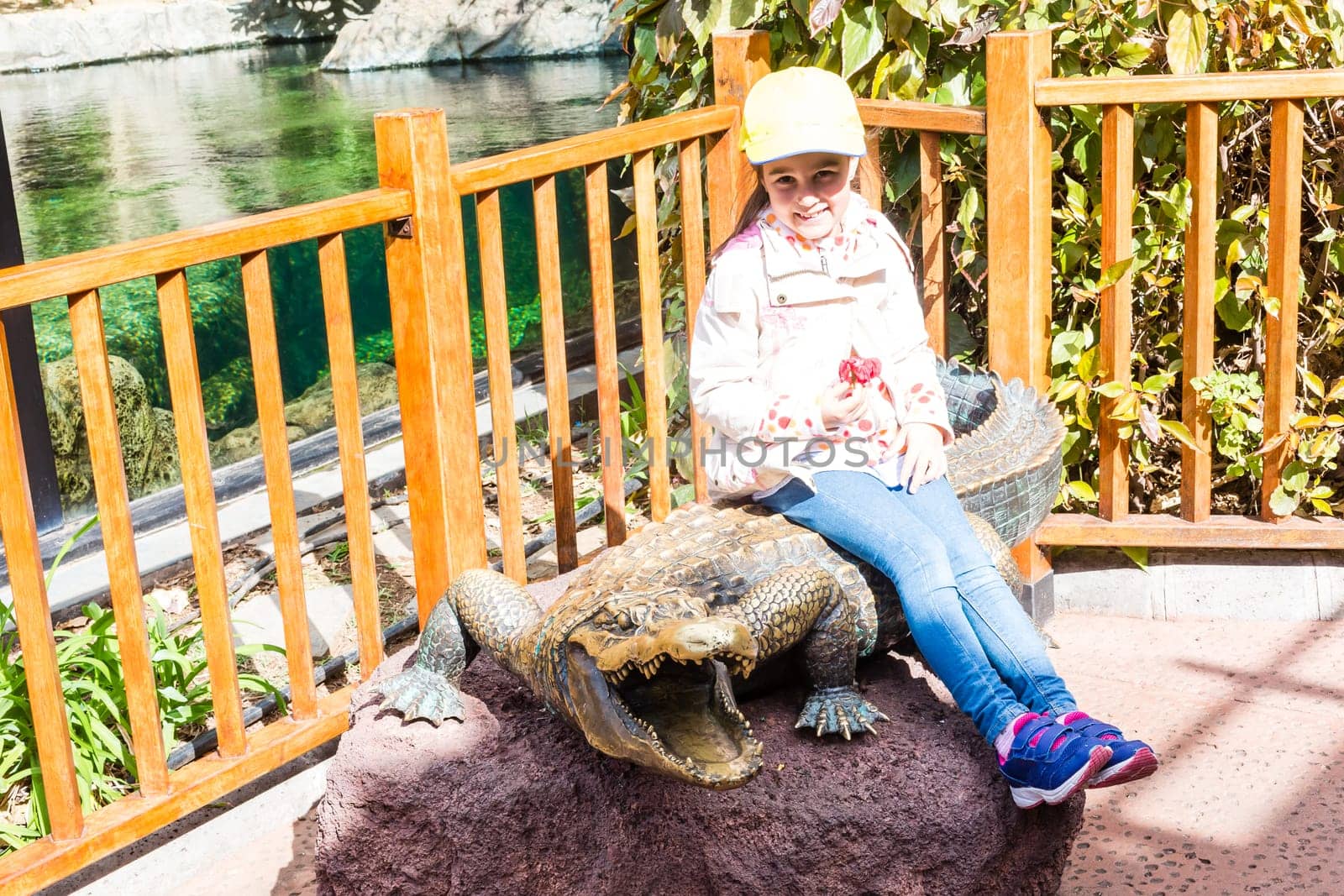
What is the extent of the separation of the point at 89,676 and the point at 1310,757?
3.06 m

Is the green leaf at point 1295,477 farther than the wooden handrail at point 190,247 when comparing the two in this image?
Yes

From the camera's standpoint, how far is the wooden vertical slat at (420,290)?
3027 mm

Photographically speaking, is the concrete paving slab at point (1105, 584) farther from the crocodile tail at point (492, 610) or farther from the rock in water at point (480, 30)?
the rock in water at point (480, 30)

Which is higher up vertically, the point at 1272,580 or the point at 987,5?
the point at 987,5

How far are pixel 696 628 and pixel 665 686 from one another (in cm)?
20

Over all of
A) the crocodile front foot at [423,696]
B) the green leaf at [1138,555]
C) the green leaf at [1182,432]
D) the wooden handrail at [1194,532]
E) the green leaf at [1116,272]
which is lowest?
the green leaf at [1138,555]

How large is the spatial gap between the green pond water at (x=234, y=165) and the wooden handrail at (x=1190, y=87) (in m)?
3.52

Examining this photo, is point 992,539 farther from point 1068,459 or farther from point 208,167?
point 208,167

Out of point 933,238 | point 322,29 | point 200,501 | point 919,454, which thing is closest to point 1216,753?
point 919,454

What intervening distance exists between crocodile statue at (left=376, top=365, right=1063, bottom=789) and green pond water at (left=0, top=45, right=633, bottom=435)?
2.93m

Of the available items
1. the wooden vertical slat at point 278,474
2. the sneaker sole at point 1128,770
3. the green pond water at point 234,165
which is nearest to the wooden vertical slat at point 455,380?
the wooden vertical slat at point 278,474

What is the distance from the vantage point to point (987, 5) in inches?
161

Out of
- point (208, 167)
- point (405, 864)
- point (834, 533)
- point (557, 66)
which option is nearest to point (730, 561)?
point (834, 533)

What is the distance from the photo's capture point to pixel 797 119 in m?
2.83
